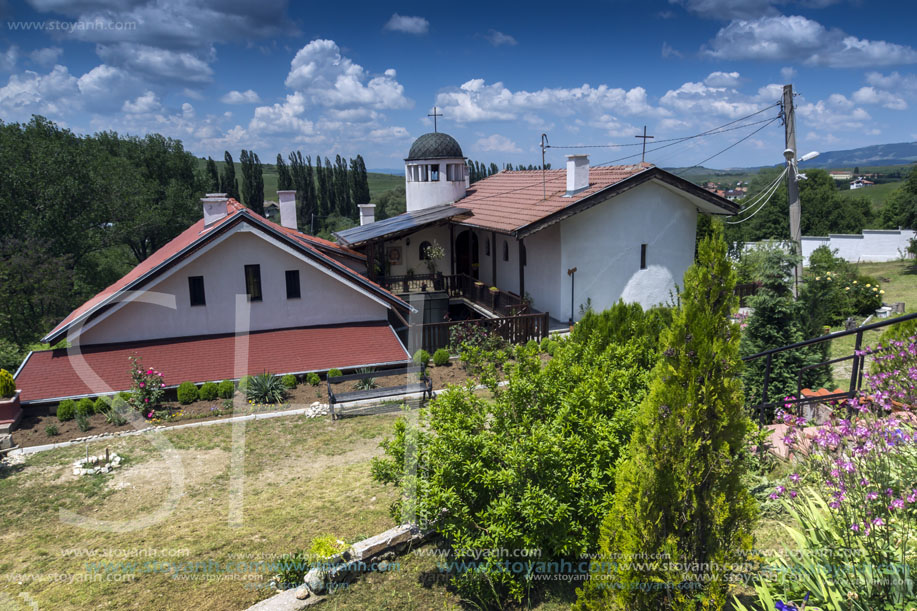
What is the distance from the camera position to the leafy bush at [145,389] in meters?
13.9

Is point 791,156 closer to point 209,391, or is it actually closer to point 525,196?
point 525,196

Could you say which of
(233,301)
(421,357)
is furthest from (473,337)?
(233,301)

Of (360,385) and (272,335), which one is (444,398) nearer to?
(360,385)

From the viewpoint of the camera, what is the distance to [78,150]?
37.7 meters

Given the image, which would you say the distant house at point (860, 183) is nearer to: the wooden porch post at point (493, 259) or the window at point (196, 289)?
the wooden porch post at point (493, 259)

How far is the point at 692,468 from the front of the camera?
4.59 m

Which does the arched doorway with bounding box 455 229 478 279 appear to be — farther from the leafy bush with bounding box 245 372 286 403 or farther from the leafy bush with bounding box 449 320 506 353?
the leafy bush with bounding box 245 372 286 403

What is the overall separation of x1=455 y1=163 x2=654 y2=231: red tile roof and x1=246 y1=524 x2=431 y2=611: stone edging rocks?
13.3 metres

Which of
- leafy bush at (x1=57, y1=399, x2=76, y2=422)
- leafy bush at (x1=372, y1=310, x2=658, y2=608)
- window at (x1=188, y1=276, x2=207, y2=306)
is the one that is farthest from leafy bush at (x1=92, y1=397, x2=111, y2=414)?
leafy bush at (x1=372, y1=310, x2=658, y2=608)

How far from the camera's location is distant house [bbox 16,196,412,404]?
15219mm

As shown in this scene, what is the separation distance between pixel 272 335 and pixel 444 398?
11.6m

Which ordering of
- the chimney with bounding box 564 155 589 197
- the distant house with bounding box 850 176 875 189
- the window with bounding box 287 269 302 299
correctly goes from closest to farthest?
the window with bounding box 287 269 302 299, the chimney with bounding box 564 155 589 197, the distant house with bounding box 850 176 875 189

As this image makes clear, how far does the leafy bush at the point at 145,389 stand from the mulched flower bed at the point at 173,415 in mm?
343

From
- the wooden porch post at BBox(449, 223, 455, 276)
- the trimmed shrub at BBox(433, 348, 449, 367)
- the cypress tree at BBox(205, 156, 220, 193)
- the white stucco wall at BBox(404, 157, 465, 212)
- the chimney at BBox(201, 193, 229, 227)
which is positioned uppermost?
the cypress tree at BBox(205, 156, 220, 193)
